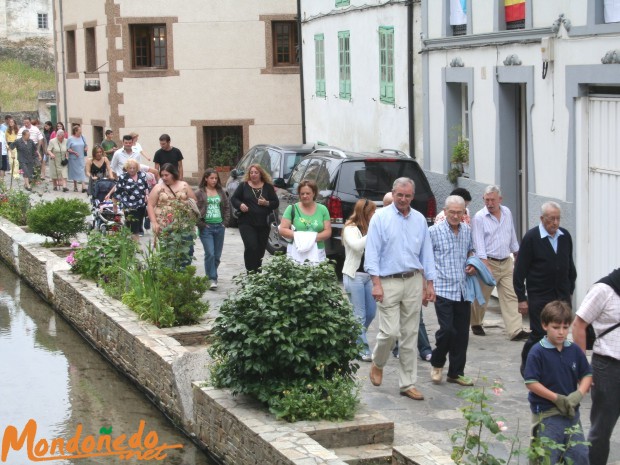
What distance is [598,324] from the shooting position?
24.2 ft

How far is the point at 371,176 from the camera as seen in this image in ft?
52.4

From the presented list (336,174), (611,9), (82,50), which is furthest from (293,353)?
(82,50)

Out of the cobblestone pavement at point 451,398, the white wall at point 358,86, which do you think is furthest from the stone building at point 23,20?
the cobblestone pavement at point 451,398

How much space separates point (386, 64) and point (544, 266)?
1115 centimetres

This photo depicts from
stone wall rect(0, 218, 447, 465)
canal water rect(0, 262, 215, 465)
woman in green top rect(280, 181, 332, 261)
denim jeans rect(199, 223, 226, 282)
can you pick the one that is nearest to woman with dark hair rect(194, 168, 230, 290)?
denim jeans rect(199, 223, 226, 282)

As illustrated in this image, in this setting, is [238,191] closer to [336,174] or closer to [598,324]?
[336,174]

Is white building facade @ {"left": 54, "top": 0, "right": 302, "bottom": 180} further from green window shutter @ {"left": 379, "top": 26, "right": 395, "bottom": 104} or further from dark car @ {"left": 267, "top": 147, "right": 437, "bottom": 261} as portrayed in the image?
dark car @ {"left": 267, "top": 147, "right": 437, "bottom": 261}

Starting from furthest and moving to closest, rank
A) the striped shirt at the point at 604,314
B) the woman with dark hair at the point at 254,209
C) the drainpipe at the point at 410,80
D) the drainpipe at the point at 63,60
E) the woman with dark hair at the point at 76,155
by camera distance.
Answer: the drainpipe at the point at 63,60 → the woman with dark hair at the point at 76,155 → the drainpipe at the point at 410,80 → the woman with dark hair at the point at 254,209 → the striped shirt at the point at 604,314

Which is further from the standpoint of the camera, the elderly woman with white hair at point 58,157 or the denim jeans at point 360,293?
the elderly woman with white hair at point 58,157

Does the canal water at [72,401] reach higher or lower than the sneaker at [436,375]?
lower

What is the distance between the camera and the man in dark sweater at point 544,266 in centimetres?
977

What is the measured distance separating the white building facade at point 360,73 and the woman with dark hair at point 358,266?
26.5ft

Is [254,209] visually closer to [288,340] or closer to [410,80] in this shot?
[410,80]

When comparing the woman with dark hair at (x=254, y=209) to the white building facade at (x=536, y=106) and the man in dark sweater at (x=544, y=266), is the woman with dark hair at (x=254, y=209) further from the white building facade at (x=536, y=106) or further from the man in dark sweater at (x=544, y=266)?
the man in dark sweater at (x=544, y=266)
